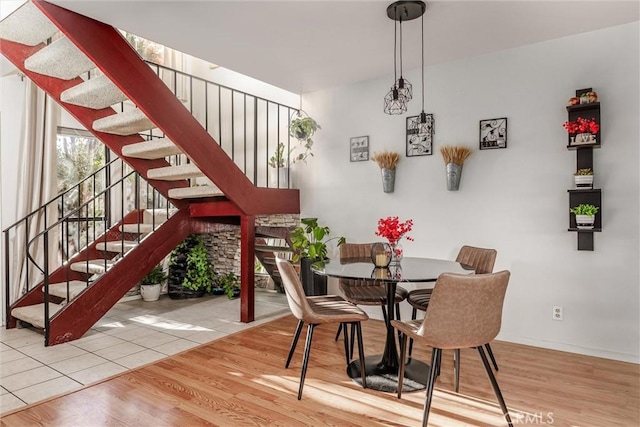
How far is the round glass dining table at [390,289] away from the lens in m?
2.47

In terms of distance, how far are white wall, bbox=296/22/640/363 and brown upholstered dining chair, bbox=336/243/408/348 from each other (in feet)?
2.47

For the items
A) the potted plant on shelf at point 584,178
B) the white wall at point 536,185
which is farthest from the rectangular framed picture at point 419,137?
the potted plant on shelf at point 584,178

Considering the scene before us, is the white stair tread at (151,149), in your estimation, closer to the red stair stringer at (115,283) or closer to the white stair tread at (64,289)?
the red stair stringer at (115,283)

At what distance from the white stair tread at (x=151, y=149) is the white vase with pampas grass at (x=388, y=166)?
6.45ft

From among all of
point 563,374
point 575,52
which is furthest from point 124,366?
point 575,52

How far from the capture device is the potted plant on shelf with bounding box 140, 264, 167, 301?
5.14m

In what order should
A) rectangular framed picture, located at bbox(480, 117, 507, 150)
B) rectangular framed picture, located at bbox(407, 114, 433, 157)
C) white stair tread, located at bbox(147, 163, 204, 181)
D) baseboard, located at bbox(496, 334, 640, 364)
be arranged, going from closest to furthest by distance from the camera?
baseboard, located at bbox(496, 334, 640, 364), rectangular framed picture, located at bbox(480, 117, 507, 150), white stair tread, located at bbox(147, 163, 204, 181), rectangular framed picture, located at bbox(407, 114, 433, 157)

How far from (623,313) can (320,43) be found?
3213mm

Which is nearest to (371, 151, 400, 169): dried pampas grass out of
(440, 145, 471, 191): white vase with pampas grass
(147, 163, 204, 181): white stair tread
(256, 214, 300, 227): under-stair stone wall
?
(440, 145, 471, 191): white vase with pampas grass

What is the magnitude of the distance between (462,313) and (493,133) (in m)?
2.19

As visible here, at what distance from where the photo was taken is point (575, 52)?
3.24 meters

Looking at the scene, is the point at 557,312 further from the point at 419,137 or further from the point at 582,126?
the point at 419,137

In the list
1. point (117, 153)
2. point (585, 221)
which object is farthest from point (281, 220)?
point (585, 221)

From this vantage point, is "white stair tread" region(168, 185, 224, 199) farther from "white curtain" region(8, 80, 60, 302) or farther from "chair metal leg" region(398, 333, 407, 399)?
"chair metal leg" region(398, 333, 407, 399)
